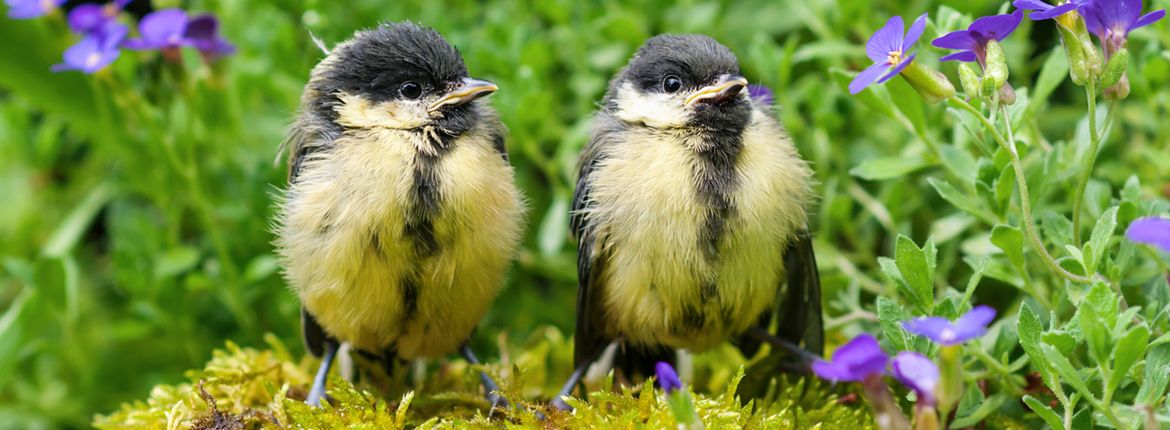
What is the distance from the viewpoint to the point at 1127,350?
1141mm

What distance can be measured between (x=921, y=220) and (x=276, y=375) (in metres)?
1.33

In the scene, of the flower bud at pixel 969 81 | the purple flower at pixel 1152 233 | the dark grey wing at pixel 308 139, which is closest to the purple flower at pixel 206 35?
the dark grey wing at pixel 308 139

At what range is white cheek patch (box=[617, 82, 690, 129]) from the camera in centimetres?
169

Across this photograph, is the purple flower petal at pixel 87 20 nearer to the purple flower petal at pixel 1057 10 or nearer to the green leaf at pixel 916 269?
the green leaf at pixel 916 269

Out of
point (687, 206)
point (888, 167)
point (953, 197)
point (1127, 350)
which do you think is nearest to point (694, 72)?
point (687, 206)

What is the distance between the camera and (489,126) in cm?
178

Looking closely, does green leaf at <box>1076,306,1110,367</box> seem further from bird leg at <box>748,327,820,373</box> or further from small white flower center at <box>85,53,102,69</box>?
small white flower center at <box>85,53,102,69</box>

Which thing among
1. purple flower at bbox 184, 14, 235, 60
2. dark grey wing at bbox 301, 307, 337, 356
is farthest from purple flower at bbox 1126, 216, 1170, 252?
purple flower at bbox 184, 14, 235, 60

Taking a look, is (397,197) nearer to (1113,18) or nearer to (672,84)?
(672,84)

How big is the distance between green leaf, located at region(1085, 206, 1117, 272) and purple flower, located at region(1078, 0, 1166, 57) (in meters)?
0.20

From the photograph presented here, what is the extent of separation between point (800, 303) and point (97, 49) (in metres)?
1.37

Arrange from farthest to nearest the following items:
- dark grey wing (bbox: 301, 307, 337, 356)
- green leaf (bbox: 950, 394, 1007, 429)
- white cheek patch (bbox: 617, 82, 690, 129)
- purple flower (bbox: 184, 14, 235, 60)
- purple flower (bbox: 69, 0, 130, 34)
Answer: purple flower (bbox: 184, 14, 235, 60), purple flower (bbox: 69, 0, 130, 34), dark grey wing (bbox: 301, 307, 337, 356), white cheek patch (bbox: 617, 82, 690, 129), green leaf (bbox: 950, 394, 1007, 429)

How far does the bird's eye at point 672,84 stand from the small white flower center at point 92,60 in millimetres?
1006

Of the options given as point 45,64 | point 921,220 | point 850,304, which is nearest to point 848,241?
point 921,220
